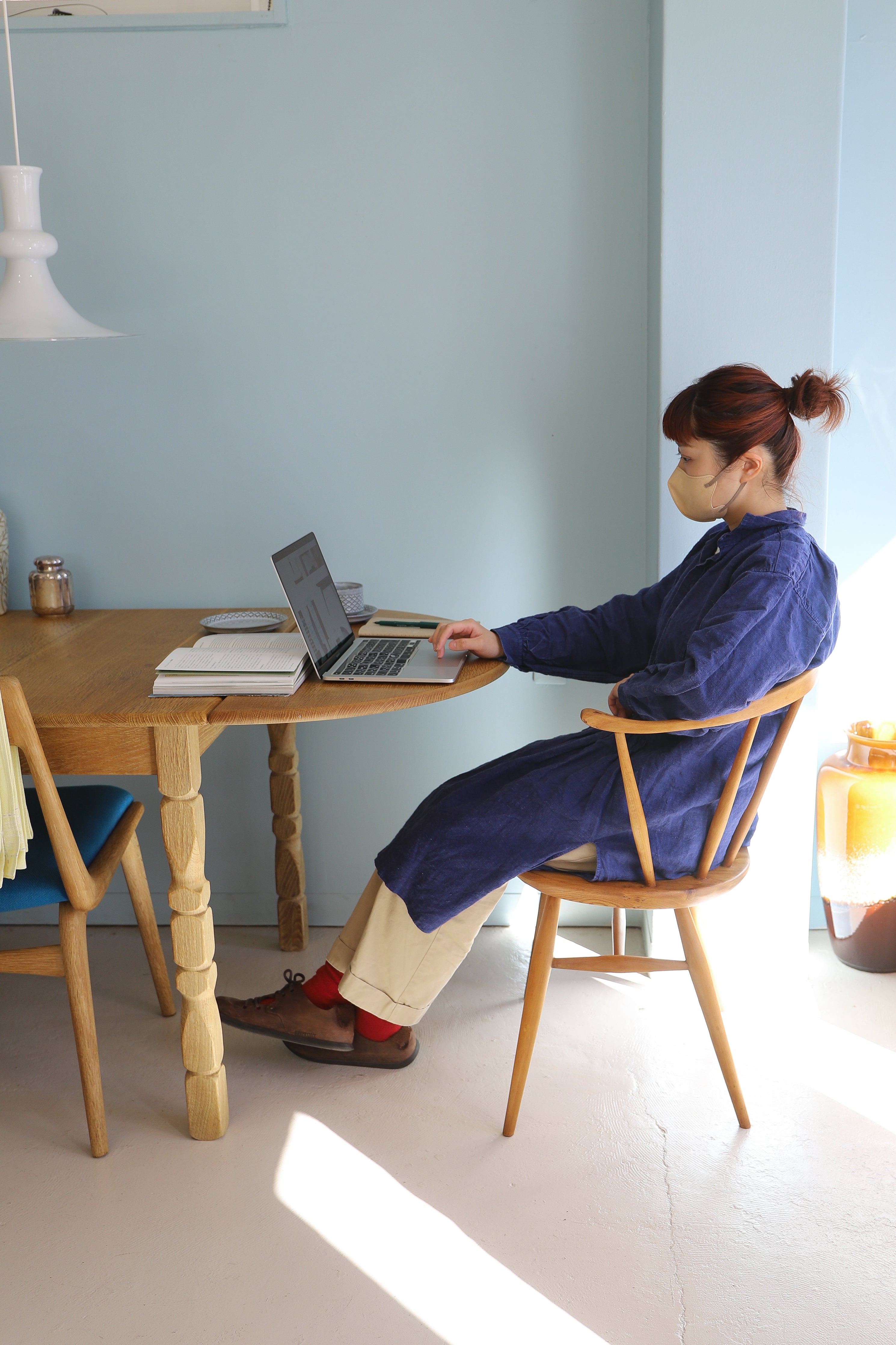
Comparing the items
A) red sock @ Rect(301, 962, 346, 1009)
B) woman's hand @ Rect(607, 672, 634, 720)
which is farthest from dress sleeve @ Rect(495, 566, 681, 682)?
red sock @ Rect(301, 962, 346, 1009)

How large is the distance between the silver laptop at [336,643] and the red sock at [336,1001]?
0.58 meters

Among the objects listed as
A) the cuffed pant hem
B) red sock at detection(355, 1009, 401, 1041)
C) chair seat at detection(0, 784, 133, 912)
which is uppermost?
chair seat at detection(0, 784, 133, 912)

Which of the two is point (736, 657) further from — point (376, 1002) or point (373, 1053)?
point (373, 1053)

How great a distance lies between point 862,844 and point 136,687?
1.60 meters

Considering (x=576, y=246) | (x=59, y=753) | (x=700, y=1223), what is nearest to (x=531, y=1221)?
(x=700, y=1223)

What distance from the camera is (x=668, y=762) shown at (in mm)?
1759

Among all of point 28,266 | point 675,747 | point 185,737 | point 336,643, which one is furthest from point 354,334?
point 675,747

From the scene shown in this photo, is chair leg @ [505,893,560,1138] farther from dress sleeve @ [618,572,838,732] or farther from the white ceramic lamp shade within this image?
the white ceramic lamp shade

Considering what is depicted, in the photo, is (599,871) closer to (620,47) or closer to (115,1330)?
(115,1330)

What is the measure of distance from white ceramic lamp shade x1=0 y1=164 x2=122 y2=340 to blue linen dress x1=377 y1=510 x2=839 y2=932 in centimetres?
116

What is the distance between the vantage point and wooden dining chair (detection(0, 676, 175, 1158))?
1642 millimetres

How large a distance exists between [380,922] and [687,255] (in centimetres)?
148

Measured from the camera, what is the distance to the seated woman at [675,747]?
1678mm

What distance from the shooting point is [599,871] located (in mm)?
1771
